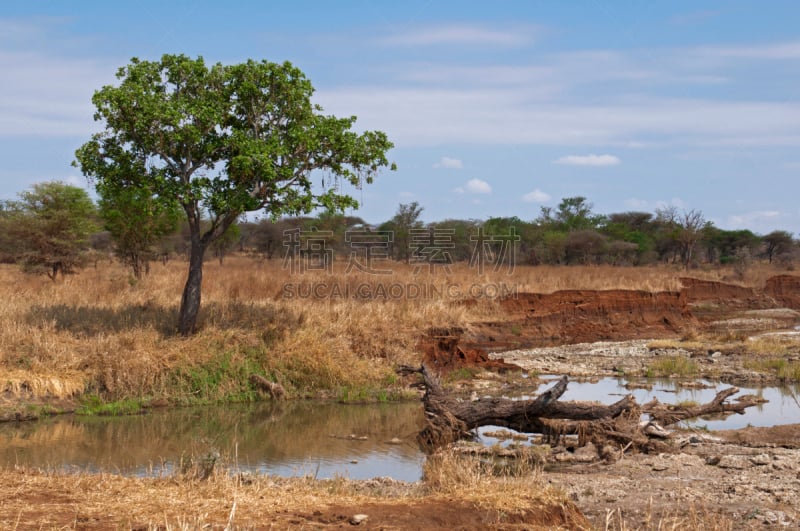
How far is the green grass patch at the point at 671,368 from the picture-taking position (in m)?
18.5

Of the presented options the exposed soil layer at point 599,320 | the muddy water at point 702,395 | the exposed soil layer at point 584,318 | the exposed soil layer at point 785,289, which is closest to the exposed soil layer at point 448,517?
the muddy water at point 702,395

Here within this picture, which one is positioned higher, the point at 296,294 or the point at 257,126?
the point at 257,126

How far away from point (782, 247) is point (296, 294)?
5621 centimetres

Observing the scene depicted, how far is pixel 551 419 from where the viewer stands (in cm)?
1141

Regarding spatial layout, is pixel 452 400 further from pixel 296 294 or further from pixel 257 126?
pixel 296 294

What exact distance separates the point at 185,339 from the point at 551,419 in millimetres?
7710

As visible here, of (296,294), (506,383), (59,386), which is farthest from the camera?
(296,294)

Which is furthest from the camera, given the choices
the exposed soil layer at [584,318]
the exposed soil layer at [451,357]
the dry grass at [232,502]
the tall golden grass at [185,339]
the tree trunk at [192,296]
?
the exposed soil layer at [584,318]

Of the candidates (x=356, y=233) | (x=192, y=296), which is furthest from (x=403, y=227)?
(x=192, y=296)

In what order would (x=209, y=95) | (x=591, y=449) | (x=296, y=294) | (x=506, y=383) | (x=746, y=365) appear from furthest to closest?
(x=296, y=294) → (x=746, y=365) → (x=506, y=383) → (x=209, y=95) → (x=591, y=449)

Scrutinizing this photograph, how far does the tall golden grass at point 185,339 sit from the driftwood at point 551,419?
4708 mm

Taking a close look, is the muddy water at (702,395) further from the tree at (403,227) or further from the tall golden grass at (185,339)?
the tree at (403,227)

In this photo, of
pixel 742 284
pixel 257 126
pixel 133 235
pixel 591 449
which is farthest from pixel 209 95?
pixel 742 284

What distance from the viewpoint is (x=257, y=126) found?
15.9 meters
